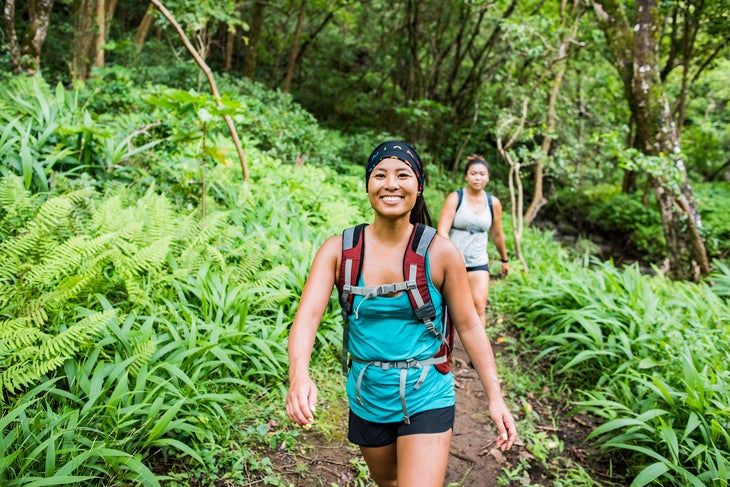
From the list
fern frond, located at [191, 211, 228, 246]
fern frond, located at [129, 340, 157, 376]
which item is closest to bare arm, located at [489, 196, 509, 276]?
fern frond, located at [191, 211, 228, 246]

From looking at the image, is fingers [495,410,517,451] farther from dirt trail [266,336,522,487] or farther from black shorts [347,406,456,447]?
dirt trail [266,336,522,487]

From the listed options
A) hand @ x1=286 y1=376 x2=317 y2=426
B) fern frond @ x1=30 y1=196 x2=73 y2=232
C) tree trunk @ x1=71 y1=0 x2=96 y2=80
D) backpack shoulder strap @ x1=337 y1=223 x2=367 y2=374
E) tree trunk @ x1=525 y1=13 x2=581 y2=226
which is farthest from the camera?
tree trunk @ x1=71 y1=0 x2=96 y2=80

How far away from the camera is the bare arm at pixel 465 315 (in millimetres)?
2070

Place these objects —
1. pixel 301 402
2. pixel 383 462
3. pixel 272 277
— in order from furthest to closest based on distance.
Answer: pixel 272 277 → pixel 383 462 → pixel 301 402

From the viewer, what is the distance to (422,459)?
201cm

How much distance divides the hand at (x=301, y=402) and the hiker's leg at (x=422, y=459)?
586 mm

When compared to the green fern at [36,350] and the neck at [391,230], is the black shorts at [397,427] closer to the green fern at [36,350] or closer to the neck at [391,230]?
the neck at [391,230]

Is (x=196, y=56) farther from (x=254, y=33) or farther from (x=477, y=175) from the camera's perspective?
(x=254, y=33)

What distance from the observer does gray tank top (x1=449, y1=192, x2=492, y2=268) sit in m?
4.75

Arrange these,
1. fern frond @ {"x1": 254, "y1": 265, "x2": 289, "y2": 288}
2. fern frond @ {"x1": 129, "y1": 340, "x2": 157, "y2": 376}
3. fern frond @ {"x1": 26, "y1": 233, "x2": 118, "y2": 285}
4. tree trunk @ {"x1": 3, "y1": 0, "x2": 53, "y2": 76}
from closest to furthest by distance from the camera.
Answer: fern frond @ {"x1": 129, "y1": 340, "x2": 157, "y2": 376}
fern frond @ {"x1": 26, "y1": 233, "x2": 118, "y2": 285}
fern frond @ {"x1": 254, "y1": 265, "x2": 289, "y2": 288}
tree trunk @ {"x1": 3, "y1": 0, "x2": 53, "y2": 76}

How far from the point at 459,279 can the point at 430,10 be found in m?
16.8

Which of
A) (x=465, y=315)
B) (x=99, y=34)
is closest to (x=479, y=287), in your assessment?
(x=465, y=315)

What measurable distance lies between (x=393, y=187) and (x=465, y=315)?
0.66 m

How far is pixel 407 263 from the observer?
2.03m
